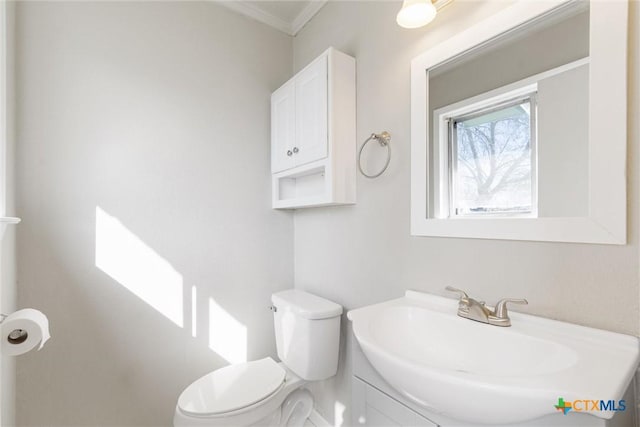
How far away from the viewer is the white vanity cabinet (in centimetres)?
139

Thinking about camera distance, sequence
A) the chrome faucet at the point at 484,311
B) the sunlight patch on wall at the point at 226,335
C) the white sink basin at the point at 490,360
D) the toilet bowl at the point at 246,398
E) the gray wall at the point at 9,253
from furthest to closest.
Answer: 1. the sunlight patch on wall at the point at 226,335
2. the toilet bowl at the point at 246,398
3. the gray wall at the point at 9,253
4. the chrome faucet at the point at 484,311
5. the white sink basin at the point at 490,360

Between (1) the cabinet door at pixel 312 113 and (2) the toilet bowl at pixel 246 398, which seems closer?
(2) the toilet bowl at pixel 246 398

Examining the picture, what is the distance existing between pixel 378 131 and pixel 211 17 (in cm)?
122

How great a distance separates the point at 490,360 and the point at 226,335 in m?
1.36

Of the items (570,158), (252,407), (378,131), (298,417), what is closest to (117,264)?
(252,407)

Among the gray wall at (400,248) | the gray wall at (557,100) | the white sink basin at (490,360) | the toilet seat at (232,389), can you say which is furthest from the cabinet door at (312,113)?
the toilet seat at (232,389)

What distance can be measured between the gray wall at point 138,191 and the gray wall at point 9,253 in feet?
0.16

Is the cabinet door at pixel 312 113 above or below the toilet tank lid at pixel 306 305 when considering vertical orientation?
above

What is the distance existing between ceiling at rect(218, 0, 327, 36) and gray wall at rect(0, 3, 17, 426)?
1.05 m

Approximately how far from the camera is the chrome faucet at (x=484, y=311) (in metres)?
0.84

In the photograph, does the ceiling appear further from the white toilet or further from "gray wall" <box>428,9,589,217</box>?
the white toilet

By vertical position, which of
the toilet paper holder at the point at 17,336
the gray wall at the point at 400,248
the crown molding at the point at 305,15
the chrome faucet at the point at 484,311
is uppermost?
the crown molding at the point at 305,15

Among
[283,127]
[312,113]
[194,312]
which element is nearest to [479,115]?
[312,113]

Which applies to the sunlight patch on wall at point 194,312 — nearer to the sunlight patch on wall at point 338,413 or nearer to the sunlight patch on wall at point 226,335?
the sunlight patch on wall at point 226,335
